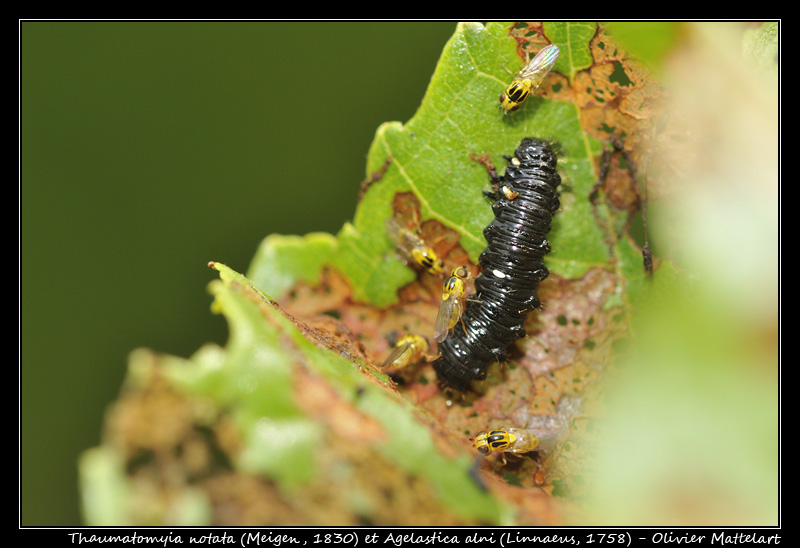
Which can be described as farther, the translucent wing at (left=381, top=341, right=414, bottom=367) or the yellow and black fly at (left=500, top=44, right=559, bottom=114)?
the translucent wing at (left=381, top=341, right=414, bottom=367)

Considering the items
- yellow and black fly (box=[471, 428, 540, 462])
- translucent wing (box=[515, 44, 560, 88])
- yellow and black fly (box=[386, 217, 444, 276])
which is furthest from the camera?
yellow and black fly (box=[386, 217, 444, 276])

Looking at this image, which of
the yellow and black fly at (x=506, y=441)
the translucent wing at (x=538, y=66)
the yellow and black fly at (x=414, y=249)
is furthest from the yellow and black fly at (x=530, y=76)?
the yellow and black fly at (x=506, y=441)

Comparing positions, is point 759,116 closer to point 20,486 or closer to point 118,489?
point 118,489

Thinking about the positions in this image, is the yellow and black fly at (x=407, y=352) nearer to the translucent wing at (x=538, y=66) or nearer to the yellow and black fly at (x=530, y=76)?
the yellow and black fly at (x=530, y=76)

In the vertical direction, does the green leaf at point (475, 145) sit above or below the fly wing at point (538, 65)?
below

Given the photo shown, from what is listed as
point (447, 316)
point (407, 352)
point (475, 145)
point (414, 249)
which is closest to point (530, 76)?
point (475, 145)

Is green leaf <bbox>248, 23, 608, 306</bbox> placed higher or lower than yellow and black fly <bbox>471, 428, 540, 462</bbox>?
higher

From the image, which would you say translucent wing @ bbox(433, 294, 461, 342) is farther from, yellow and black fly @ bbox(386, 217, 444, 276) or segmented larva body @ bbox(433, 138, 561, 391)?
yellow and black fly @ bbox(386, 217, 444, 276)

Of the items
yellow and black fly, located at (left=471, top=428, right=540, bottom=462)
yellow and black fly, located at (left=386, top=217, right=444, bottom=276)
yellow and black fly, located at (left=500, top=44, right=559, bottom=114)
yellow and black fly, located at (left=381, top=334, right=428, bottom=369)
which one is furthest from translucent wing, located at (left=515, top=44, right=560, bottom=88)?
yellow and black fly, located at (left=471, top=428, right=540, bottom=462)
